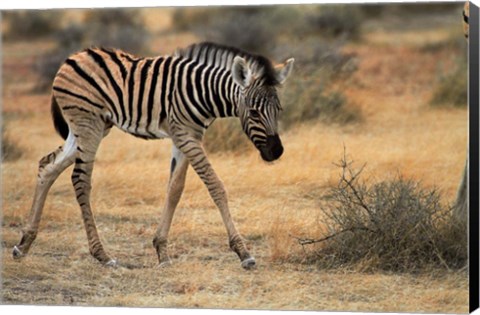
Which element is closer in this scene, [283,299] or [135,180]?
[283,299]

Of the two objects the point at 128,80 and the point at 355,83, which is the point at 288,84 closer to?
the point at 355,83

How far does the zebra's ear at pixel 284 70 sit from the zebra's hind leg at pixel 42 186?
185 centimetres

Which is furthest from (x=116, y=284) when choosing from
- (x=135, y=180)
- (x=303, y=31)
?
(x=303, y=31)

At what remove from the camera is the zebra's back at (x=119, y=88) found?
1105 cm

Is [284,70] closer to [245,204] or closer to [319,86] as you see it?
[245,204]

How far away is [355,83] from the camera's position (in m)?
12.0

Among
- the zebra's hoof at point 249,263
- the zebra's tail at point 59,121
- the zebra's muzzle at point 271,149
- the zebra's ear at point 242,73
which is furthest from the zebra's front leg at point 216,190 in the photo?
the zebra's tail at point 59,121

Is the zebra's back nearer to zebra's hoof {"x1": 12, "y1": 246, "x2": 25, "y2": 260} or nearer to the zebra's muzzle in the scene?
the zebra's muzzle

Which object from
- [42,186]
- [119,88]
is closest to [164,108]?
[119,88]

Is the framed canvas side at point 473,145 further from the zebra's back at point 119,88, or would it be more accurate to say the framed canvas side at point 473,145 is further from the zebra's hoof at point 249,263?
the zebra's back at point 119,88

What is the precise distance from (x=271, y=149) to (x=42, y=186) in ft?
6.58

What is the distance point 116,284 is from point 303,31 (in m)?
2.64

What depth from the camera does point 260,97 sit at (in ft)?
35.1

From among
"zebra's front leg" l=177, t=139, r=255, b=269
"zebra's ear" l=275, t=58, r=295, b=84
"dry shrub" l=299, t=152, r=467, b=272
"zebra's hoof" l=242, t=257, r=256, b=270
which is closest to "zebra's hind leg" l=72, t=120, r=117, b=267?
"zebra's front leg" l=177, t=139, r=255, b=269
